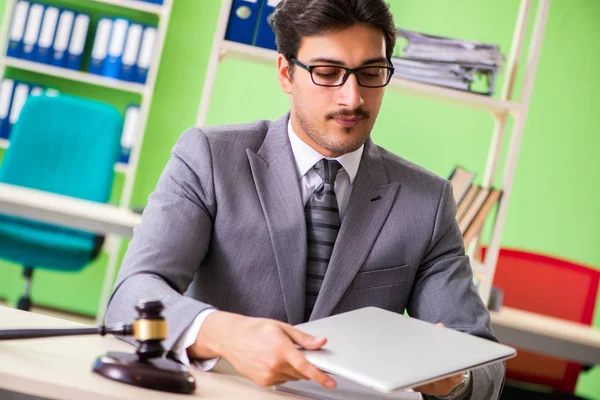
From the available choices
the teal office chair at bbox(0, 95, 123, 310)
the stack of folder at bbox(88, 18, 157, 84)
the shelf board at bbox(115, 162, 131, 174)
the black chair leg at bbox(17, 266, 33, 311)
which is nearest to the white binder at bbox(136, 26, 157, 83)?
the stack of folder at bbox(88, 18, 157, 84)

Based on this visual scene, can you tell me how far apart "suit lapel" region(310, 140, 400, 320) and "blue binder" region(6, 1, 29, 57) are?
3.33 m

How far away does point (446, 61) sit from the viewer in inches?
118

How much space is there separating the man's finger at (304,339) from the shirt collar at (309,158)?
0.63 metres

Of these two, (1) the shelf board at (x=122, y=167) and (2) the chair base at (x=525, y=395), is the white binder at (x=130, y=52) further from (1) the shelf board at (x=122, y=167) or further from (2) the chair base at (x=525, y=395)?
(2) the chair base at (x=525, y=395)

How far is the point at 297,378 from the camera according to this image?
1.07m

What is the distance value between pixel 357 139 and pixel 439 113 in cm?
342

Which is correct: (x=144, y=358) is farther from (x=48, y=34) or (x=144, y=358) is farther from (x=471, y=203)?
(x=48, y=34)

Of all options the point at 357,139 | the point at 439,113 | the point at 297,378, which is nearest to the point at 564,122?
the point at 439,113

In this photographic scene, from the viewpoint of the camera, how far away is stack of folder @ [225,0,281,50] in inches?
117

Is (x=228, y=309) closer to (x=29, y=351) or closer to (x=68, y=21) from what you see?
(x=29, y=351)

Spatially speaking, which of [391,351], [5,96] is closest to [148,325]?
[391,351]

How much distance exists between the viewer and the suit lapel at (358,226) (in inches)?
59.9

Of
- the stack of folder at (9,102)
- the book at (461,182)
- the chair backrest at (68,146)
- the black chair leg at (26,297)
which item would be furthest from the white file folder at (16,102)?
the book at (461,182)

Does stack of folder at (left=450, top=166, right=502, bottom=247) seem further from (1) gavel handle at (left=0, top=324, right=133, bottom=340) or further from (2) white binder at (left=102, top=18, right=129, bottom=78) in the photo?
(2) white binder at (left=102, top=18, right=129, bottom=78)
